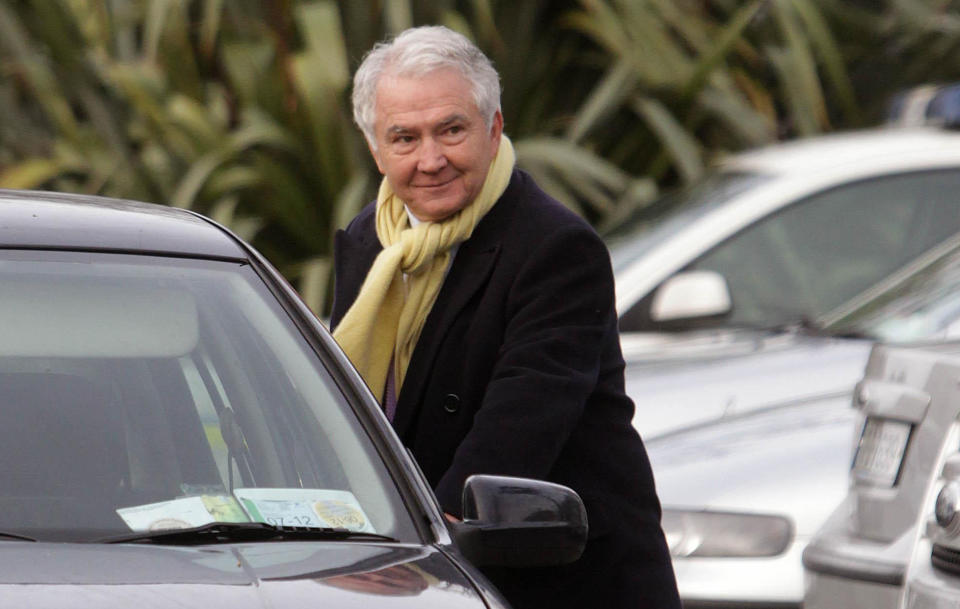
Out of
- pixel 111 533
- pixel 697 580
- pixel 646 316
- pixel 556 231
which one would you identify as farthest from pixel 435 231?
pixel 646 316

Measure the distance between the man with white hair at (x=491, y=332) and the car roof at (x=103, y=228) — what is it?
0.37 m

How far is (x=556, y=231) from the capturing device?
3170 mm

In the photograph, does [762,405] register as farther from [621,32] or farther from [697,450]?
[621,32]

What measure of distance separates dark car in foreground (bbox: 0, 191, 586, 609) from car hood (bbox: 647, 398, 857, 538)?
170 centimetres

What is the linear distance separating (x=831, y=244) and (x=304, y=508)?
3788mm

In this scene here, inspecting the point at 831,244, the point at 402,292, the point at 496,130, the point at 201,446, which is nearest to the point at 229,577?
the point at 201,446

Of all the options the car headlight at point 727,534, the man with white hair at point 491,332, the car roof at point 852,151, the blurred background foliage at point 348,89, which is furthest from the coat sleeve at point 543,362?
the blurred background foliage at point 348,89

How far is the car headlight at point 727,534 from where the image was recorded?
167 inches

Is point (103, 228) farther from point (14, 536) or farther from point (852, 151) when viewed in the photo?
point (852, 151)

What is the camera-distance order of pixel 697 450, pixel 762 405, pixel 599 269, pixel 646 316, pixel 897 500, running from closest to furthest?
pixel 599 269
pixel 897 500
pixel 697 450
pixel 762 405
pixel 646 316

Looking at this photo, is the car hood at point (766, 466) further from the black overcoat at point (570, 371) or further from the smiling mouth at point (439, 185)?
the smiling mouth at point (439, 185)

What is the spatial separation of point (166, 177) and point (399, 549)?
763 centimetres

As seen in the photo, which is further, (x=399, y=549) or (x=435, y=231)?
(x=435, y=231)

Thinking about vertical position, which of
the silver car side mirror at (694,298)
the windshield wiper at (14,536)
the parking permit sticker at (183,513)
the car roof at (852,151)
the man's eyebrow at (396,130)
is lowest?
the windshield wiper at (14,536)
